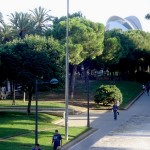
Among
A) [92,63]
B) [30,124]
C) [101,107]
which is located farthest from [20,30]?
[30,124]

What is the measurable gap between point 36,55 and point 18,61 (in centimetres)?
132

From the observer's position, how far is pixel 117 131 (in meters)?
26.4

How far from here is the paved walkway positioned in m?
21.5

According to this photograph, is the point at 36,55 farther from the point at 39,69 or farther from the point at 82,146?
the point at 82,146

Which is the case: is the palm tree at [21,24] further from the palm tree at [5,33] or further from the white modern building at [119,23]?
the white modern building at [119,23]

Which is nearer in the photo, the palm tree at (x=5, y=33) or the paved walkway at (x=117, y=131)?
the paved walkway at (x=117, y=131)

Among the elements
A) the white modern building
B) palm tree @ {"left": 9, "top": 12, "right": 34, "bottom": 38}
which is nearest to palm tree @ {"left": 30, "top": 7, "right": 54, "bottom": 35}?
palm tree @ {"left": 9, "top": 12, "right": 34, "bottom": 38}

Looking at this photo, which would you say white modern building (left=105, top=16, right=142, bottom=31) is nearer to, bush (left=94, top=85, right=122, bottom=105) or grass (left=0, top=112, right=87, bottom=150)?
bush (left=94, top=85, right=122, bottom=105)

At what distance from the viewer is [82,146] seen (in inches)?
845

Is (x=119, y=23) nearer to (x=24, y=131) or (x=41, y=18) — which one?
(x=41, y=18)

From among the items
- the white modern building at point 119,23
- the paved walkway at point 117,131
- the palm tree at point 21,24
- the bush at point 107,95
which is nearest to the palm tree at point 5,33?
the palm tree at point 21,24

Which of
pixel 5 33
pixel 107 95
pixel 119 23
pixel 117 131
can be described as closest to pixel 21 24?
pixel 5 33

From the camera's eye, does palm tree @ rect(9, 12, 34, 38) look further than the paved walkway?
Yes

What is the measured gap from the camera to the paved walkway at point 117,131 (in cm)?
2148
